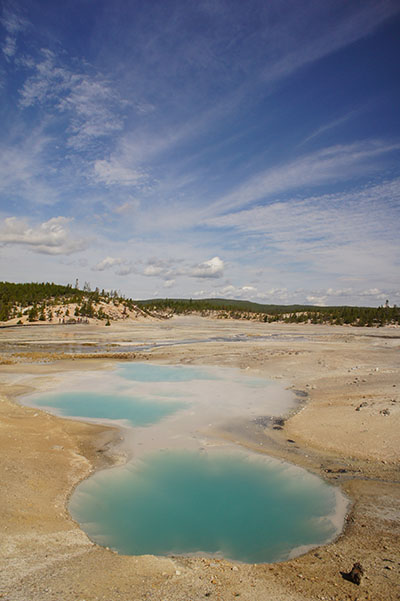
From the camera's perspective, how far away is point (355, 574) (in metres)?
4.69

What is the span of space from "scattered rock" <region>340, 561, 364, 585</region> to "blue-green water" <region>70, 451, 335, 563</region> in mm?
1016

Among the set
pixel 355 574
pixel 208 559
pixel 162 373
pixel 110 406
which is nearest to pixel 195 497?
pixel 208 559

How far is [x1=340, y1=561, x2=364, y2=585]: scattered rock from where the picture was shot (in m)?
4.62

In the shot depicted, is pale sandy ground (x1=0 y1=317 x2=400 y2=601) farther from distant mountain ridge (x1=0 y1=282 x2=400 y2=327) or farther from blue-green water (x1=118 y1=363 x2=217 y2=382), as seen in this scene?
distant mountain ridge (x1=0 y1=282 x2=400 y2=327)

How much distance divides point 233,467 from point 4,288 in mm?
76331

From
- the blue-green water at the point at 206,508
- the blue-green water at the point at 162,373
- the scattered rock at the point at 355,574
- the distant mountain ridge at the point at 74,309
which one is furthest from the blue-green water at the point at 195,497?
the distant mountain ridge at the point at 74,309

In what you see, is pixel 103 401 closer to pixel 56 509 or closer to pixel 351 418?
pixel 56 509

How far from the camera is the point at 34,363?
79.6 feet

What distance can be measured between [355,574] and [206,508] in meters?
3.05

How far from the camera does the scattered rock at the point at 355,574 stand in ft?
15.2

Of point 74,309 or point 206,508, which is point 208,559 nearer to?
point 206,508

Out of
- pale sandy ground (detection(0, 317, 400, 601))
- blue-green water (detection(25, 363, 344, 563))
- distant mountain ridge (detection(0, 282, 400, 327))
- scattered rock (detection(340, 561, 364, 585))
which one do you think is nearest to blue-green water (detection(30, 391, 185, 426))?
blue-green water (detection(25, 363, 344, 563))

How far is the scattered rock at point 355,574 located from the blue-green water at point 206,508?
1016 mm

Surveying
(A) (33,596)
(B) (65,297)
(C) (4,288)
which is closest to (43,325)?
(B) (65,297)
